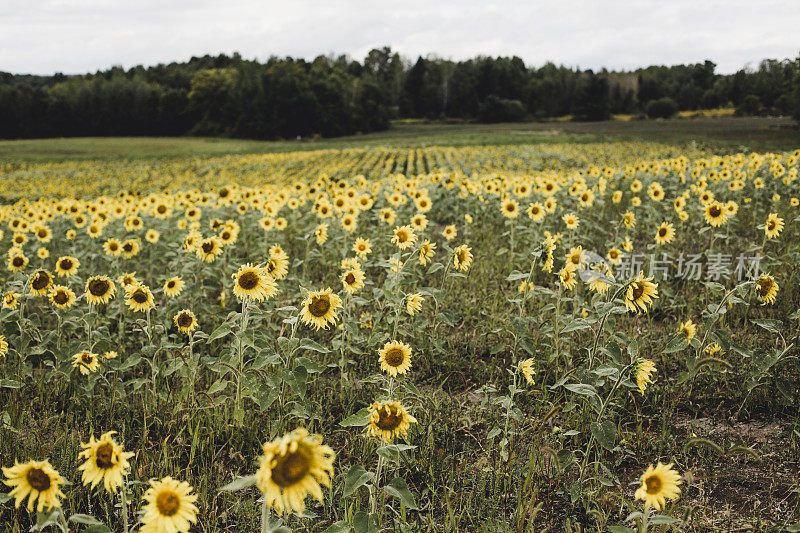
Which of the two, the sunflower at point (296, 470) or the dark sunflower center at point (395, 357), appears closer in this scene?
the sunflower at point (296, 470)

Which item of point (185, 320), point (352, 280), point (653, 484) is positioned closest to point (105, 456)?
point (185, 320)

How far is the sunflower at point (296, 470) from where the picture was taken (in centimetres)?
133

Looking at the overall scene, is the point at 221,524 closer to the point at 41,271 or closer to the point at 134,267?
the point at 41,271

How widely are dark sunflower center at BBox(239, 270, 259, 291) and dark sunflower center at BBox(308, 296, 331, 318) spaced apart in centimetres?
34

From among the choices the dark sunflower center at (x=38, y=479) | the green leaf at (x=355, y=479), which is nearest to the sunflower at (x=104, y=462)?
the dark sunflower center at (x=38, y=479)

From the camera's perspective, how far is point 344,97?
77.2 meters

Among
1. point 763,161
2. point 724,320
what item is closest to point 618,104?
point 763,161

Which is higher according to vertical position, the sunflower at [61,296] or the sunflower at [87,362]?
the sunflower at [61,296]

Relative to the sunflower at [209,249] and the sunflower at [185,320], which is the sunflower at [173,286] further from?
the sunflower at [185,320]

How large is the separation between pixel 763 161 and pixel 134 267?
1099cm

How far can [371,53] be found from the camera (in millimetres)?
118750

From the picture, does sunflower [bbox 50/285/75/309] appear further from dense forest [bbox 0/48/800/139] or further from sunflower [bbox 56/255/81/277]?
dense forest [bbox 0/48/800/139]

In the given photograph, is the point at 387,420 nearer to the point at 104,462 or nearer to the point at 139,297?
the point at 104,462

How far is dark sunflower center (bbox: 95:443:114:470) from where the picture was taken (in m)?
1.73
